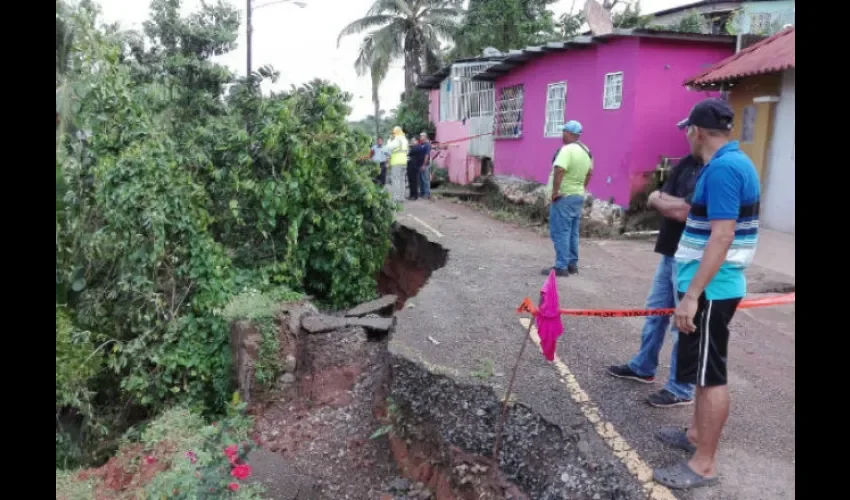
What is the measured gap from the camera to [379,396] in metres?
5.28

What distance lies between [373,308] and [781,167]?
6.94 m

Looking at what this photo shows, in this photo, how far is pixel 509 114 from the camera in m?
16.7

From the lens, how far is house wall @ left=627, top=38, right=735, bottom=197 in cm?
1122

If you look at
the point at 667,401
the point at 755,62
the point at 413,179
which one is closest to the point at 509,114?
the point at 413,179

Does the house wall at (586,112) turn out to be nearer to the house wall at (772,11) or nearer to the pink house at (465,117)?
the pink house at (465,117)

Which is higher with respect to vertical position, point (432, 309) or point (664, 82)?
point (664, 82)

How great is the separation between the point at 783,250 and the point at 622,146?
3687 millimetres

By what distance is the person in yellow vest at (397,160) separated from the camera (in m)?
14.1

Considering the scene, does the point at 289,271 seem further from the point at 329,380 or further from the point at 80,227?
the point at 80,227

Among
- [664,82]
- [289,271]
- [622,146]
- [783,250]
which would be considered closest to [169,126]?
[289,271]

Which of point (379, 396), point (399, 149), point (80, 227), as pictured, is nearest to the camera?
point (379, 396)

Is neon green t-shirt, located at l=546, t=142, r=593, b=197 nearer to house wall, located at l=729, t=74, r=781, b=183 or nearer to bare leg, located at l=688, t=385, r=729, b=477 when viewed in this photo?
bare leg, located at l=688, t=385, r=729, b=477

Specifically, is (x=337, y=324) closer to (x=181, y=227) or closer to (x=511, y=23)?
(x=181, y=227)

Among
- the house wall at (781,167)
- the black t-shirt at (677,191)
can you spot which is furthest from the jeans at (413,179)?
the black t-shirt at (677,191)
